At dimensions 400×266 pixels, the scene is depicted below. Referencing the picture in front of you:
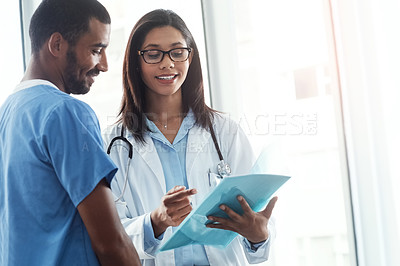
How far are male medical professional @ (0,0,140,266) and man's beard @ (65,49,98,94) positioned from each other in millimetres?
84

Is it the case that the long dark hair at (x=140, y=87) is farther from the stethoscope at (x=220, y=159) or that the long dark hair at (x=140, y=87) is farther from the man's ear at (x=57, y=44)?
the man's ear at (x=57, y=44)

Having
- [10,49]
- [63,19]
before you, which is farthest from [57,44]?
[10,49]

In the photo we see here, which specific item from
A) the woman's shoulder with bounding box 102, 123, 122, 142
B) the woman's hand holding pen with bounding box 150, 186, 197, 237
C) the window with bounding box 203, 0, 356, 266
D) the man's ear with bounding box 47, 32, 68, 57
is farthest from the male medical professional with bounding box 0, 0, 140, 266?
the window with bounding box 203, 0, 356, 266

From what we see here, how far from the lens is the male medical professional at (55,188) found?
992mm

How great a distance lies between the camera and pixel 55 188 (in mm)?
1021

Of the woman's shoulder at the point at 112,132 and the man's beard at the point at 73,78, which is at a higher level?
the man's beard at the point at 73,78

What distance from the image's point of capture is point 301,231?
2.12 meters

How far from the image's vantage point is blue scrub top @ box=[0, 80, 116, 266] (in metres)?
1.00

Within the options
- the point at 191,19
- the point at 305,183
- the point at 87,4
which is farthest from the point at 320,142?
the point at 87,4

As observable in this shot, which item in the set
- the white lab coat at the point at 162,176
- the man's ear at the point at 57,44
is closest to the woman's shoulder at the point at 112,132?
the white lab coat at the point at 162,176

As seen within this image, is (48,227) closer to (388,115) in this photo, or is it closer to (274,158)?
(274,158)

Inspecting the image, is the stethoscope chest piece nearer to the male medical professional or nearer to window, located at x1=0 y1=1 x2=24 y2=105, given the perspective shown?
the male medical professional

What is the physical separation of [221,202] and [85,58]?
49 centimetres

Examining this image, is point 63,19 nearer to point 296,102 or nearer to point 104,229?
point 104,229
